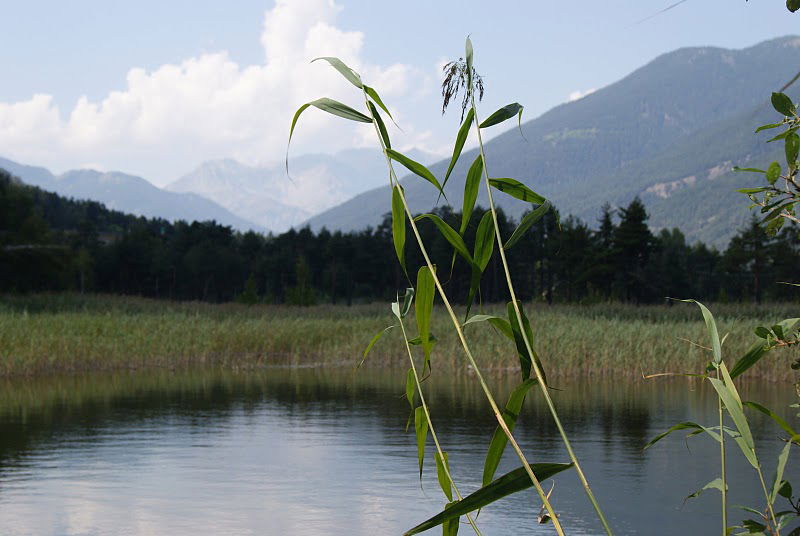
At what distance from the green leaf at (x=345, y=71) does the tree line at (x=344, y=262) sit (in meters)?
46.7

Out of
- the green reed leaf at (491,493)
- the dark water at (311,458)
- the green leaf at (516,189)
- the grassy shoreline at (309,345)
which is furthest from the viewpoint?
the grassy shoreline at (309,345)

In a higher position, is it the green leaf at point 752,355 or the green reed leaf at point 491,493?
the green leaf at point 752,355

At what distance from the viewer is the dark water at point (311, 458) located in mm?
8359

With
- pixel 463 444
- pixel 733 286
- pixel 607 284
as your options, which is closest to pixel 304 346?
pixel 463 444

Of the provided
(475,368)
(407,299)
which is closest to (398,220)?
(407,299)

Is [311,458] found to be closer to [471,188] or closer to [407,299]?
[407,299]

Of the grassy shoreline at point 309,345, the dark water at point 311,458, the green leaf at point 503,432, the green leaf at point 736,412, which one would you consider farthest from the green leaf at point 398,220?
the grassy shoreline at point 309,345

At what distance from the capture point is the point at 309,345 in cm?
2495

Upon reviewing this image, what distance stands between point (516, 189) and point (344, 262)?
7612cm

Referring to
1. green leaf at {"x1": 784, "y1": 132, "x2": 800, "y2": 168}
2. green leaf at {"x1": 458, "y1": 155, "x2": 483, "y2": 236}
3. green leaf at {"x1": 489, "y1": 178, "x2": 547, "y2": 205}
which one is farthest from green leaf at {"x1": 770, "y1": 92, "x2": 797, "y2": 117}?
green leaf at {"x1": 458, "y1": 155, "x2": 483, "y2": 236}

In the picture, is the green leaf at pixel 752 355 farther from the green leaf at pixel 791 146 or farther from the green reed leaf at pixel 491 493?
the green reed leaf at pixel 491 493

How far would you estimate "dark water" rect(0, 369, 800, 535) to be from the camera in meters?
8.36

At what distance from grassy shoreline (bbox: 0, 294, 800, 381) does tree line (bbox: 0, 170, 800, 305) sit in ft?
79.9

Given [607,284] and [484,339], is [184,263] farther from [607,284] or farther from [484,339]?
[484,339]
